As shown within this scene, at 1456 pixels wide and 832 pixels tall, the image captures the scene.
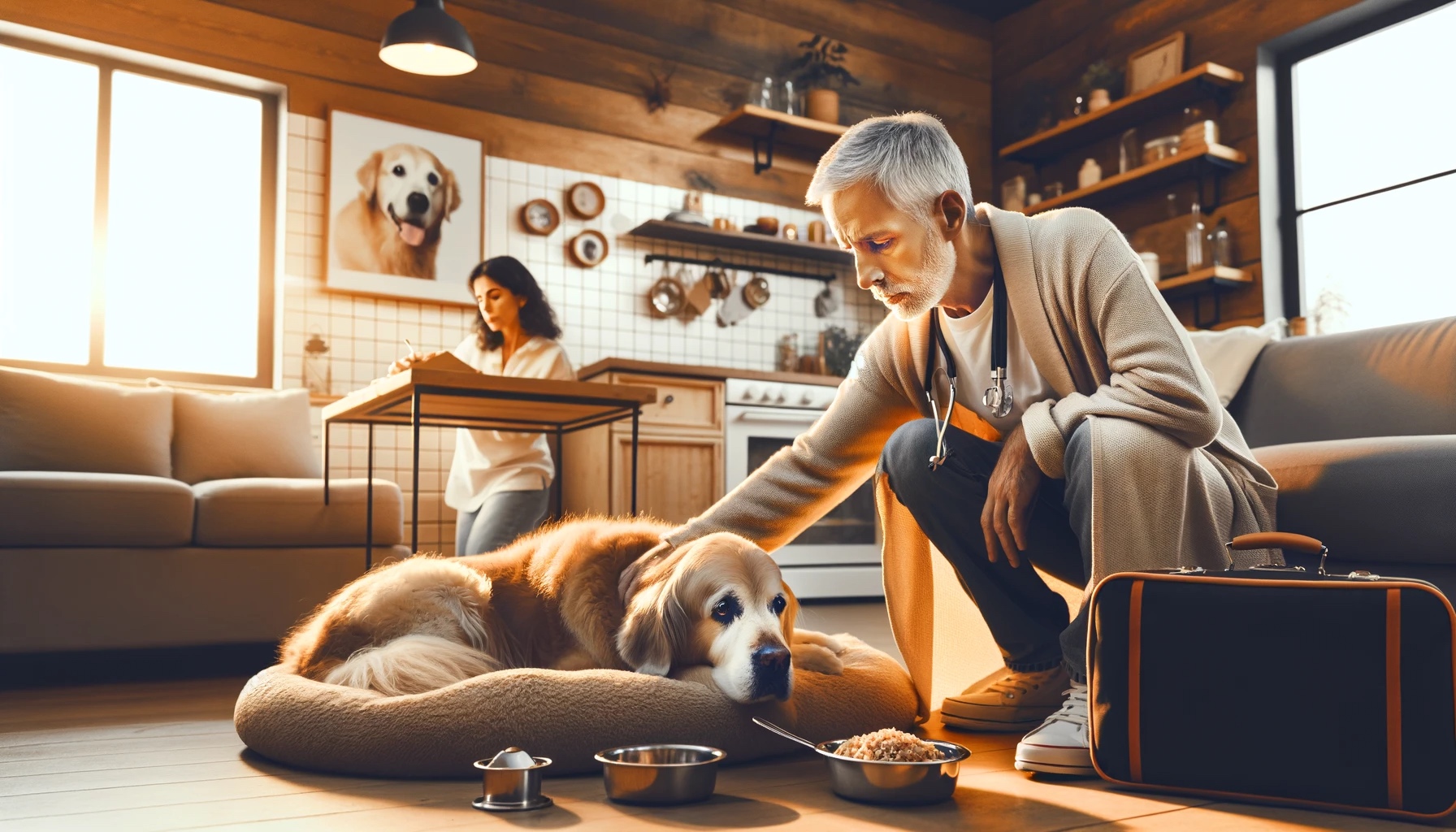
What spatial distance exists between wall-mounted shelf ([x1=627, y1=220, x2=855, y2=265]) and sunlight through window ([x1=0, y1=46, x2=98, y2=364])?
2.28 metres

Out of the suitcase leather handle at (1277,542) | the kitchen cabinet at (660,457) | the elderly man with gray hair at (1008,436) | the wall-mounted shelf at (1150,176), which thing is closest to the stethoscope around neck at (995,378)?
the elderly man with gray hair at (1008,436)

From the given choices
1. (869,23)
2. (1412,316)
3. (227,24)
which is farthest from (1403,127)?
(227,24)

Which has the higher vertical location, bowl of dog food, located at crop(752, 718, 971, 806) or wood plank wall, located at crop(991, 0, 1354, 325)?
wood plank wall, located at crop(991, 0, 1354, 325)

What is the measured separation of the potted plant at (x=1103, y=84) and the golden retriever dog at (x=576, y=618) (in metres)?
4.17

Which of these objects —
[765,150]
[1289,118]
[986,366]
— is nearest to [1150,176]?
[1289,118]

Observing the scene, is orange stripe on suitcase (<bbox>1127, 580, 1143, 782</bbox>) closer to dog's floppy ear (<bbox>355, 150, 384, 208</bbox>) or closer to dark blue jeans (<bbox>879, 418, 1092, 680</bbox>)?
dark blue jeans (<bbox>879, 418, 1092, 680</bbox>)

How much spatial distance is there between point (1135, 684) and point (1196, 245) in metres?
3.94

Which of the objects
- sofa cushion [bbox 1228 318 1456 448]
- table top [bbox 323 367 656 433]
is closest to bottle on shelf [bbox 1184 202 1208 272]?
sofa cushion [bbox 1228 318 1456 448]

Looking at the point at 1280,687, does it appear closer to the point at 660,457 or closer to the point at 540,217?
the point at 660,457

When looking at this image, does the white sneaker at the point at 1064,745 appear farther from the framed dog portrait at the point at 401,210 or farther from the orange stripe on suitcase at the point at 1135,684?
the framed dog portrait at the point at 401,210

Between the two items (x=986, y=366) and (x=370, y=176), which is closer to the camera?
(x=986, y=366)

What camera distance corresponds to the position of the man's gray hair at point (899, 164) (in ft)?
5.56

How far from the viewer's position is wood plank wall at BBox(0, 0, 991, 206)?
4.24 m

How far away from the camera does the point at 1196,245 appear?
4.73m
